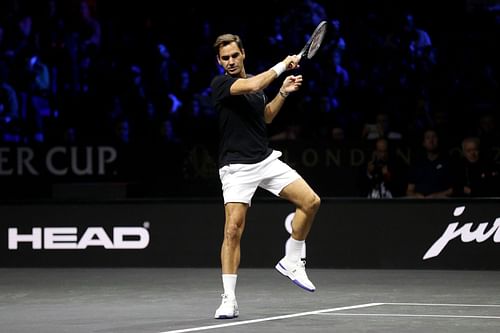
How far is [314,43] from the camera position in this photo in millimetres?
8188

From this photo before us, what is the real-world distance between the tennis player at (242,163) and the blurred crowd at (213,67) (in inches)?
264

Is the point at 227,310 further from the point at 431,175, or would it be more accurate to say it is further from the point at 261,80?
the point at 431,175

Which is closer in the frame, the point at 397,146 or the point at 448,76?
the point at 397,146

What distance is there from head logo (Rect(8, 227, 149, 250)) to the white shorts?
4.43m

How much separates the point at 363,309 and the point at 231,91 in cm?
198

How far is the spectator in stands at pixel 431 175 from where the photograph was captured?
508 inches

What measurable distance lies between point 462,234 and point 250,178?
439cm

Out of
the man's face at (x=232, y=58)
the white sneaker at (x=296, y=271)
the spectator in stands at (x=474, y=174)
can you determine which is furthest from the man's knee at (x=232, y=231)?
the spectator in stands at (x=474, y=174)

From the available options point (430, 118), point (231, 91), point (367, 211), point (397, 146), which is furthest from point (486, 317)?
point (430, 118)

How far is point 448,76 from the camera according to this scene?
16688 millimetres

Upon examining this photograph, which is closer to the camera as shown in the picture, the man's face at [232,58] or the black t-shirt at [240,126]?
the man's face at [232,58]

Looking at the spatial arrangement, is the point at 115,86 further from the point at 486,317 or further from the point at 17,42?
the point at 486,317

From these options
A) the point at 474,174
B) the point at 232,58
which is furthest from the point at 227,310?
the point at 474,174

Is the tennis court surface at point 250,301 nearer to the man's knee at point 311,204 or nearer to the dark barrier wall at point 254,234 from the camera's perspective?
the dark barrier wall at point 254,234
